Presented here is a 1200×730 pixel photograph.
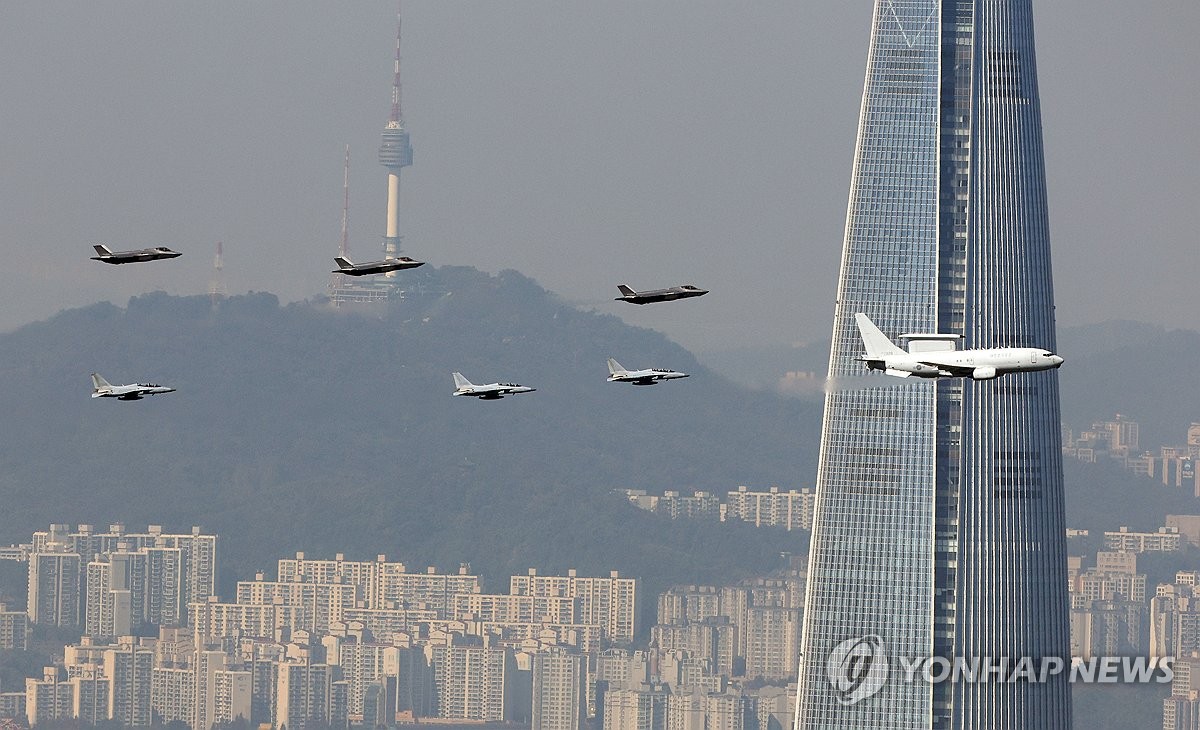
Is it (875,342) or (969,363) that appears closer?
(969,363)

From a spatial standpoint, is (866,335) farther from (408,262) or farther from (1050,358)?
(408,262)

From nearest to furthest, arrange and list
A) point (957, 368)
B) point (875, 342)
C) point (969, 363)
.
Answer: point (957, 368)
point (969, 363)
point (875, 342)

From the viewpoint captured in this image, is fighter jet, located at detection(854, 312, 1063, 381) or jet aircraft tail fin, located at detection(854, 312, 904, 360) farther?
jet aircraft tail fin, located at detection(854, 312, 904, 360)

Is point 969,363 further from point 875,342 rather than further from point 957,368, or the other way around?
point 875,342

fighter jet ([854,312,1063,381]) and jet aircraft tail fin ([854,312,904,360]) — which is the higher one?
jet aircraft tail fin ([854,312,904,360])

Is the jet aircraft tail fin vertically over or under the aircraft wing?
over

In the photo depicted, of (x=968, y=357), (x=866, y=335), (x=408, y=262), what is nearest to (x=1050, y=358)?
(x=968, y=357)

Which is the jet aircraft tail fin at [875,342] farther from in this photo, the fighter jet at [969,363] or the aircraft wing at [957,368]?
the aircraft wing at [957,368]

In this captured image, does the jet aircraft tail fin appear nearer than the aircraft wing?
No

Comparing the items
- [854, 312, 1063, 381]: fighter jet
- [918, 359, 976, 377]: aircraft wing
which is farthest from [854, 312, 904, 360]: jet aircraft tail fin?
[918, 359, 976, 377]: aircraft wing

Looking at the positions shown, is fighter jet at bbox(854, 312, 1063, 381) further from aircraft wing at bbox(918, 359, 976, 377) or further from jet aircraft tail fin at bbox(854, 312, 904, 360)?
jet aircraft tail fin at bbox(854, 312, 904, 360)

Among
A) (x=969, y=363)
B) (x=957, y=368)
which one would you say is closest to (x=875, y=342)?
(x=969, y=363)
